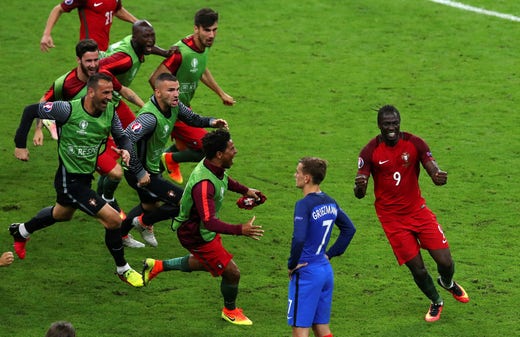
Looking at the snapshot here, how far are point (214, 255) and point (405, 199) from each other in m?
2.08

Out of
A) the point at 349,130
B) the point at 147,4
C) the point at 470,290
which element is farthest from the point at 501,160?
the point at 147,4

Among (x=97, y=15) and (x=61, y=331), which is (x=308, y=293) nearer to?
(x=61, y=331)

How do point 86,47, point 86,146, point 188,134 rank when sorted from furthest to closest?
point 188,134 → point 86,47 → point 86,146

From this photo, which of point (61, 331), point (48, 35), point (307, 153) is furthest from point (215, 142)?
point (48, 35)

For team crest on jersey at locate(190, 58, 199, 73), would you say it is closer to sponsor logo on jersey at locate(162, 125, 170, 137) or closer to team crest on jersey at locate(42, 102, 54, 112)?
sponsor logo on jersey at locate(162, 125, 170, 137)

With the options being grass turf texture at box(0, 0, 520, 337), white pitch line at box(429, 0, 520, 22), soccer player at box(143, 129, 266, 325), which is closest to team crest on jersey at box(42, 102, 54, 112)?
soccer player at box(143, 129, 266, 325)

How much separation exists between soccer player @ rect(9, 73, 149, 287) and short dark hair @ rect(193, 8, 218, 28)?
2313mm

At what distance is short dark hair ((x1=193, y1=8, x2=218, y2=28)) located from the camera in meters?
14.3

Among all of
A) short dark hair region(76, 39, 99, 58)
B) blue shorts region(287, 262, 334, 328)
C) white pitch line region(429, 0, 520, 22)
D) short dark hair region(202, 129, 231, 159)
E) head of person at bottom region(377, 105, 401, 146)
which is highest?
head of person at bottom region(377, 105, 401, 146)

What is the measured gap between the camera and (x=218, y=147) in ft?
37.4

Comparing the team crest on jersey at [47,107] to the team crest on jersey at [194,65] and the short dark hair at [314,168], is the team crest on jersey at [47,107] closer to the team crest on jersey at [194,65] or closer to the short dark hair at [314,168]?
the team crest on jersey at [194,65]

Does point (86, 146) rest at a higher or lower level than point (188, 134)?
higher

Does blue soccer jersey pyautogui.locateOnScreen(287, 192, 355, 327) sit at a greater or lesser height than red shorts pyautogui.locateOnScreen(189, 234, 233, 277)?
greater

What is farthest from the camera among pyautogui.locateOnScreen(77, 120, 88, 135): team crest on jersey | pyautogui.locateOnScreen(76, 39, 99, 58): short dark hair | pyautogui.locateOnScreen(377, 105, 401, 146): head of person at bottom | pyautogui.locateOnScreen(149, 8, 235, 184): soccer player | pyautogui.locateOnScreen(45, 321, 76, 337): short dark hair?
pyautogui.locateOnScreen(149, 8, 235, 184): soccer player
